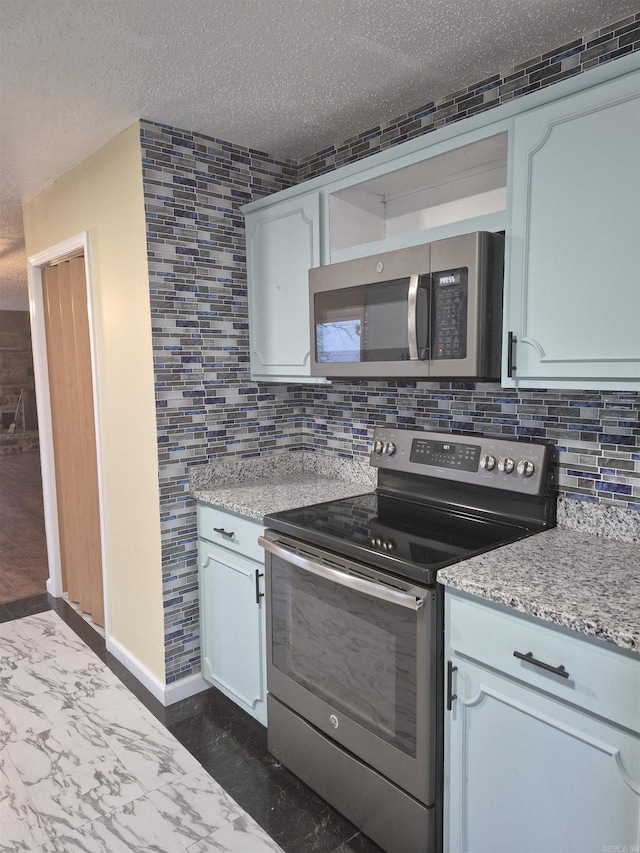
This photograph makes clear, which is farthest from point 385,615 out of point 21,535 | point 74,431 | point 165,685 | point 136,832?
point 21,535

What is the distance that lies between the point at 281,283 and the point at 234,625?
137 cm

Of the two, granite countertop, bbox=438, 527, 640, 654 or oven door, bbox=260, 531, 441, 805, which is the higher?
granite countertop, bbox=438, 527, 640, 654

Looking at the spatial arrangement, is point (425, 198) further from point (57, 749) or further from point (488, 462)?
point (57, 749)

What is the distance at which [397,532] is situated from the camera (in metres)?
1.80

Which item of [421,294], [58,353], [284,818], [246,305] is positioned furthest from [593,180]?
[58,353]

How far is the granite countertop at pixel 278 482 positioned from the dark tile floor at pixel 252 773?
864mm

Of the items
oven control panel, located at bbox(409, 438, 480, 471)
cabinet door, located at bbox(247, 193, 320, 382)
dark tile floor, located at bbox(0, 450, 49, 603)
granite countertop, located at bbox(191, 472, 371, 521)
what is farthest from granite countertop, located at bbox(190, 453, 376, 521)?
A: dark tile floor, located at bbox(0, 450, 49, 603)

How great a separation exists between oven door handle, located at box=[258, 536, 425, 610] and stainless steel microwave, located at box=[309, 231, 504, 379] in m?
0.63

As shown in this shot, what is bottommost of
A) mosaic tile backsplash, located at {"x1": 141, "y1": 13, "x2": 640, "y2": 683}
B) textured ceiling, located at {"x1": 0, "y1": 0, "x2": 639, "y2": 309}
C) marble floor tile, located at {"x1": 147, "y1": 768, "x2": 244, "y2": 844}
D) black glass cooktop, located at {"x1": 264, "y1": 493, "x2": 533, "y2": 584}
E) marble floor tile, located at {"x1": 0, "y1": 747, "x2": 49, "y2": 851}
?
marble floor tile, located at {"x1": 0, "y1": 747, "x2": 49, "y2": 851}

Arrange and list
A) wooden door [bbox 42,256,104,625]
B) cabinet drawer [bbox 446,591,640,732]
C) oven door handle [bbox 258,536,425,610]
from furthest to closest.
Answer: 1. wooden door [bbox 42,256,104,625]
2. oven door handle [bbox 258,536,425,610]
3. cabinet drawer [bbox 446,591,640,732]

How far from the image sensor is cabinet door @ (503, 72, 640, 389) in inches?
54.2

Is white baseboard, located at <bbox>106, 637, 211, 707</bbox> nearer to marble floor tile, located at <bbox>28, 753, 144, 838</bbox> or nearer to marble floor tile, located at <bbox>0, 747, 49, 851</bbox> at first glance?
marble floor tile, located at <bbox>28, 753, 144, 838</bbox>

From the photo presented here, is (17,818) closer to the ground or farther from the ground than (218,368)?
closer to the ground

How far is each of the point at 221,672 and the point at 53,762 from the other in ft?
2.15
